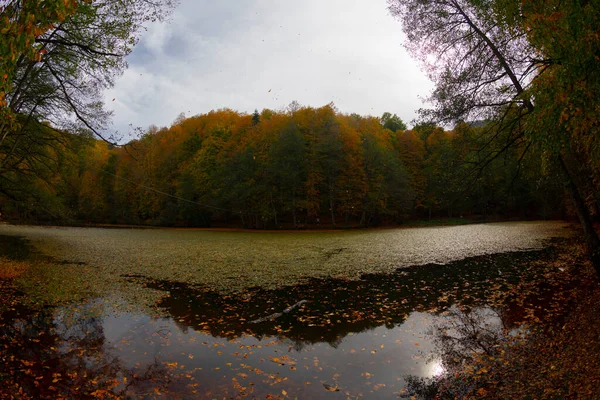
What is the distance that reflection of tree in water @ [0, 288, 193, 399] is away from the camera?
4.91 m

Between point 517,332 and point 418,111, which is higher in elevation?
point 418,111

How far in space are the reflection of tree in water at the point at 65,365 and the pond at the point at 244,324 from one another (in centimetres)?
3

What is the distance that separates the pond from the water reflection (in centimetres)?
3

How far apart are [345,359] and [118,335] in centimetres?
497

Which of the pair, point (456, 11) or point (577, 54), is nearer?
point (577, 54)

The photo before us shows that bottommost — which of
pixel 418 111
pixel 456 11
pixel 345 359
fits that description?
pixel 345 359

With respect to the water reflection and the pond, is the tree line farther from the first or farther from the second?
the water reflection

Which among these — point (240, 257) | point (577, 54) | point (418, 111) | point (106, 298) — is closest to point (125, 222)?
point (240, 257)

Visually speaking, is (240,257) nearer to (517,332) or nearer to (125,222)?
(517,332)

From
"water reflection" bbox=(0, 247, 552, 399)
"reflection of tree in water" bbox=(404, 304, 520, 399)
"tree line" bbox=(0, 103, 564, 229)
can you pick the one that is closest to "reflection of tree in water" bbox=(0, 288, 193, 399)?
"water reflection" bbox=(0, 247, 552, 399)

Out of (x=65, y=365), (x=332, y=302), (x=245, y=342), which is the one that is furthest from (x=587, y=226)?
(x=65, y=365)

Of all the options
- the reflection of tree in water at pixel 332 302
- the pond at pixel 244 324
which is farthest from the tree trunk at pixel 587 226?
the reflection of tree in water at pixel 332 302

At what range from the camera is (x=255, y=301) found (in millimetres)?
9977

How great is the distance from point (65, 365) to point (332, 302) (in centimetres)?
630
